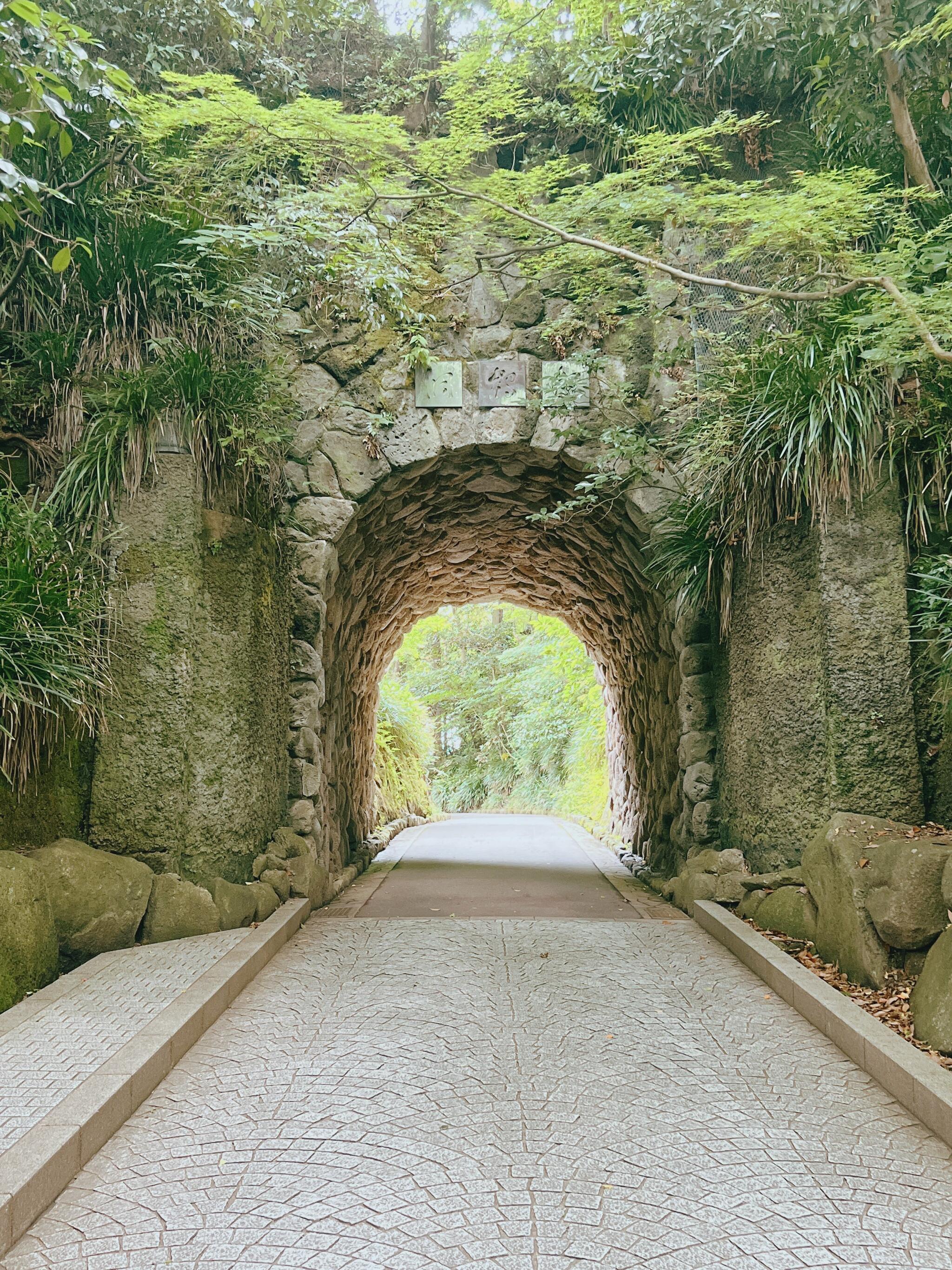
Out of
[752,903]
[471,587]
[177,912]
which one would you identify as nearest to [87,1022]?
[177,912]

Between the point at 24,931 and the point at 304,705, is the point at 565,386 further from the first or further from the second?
the point at 24,931

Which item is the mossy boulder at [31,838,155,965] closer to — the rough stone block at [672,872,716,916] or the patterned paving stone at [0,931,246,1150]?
the patterned paving stone at [0,931,246,1150]

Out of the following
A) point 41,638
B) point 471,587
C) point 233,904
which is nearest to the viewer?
point 41,638

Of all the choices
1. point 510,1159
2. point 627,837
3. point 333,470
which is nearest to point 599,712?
point 627,837

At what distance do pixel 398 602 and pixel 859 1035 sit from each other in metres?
7.11

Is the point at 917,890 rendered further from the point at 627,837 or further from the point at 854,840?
the point at 627,837

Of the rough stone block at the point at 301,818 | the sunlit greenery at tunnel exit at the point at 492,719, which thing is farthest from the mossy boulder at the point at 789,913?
the sunlit greenery at tunnel exit at the point at 492,719

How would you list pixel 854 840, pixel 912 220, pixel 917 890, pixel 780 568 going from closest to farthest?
pixel 917 890
pixel 854 840
pixel 780 568
pixel 912 220

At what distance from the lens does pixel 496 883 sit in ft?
24.4

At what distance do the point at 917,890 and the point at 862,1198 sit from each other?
5.35 ft

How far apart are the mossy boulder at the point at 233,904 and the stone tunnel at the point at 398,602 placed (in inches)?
6.8

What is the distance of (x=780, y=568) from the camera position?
517cm

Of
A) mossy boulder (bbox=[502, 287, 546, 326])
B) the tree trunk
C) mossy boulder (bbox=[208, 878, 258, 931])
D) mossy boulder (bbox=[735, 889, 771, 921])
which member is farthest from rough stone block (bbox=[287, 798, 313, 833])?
the tree trunk

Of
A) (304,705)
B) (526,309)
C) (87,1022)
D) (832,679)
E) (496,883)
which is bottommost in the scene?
(496,883)
